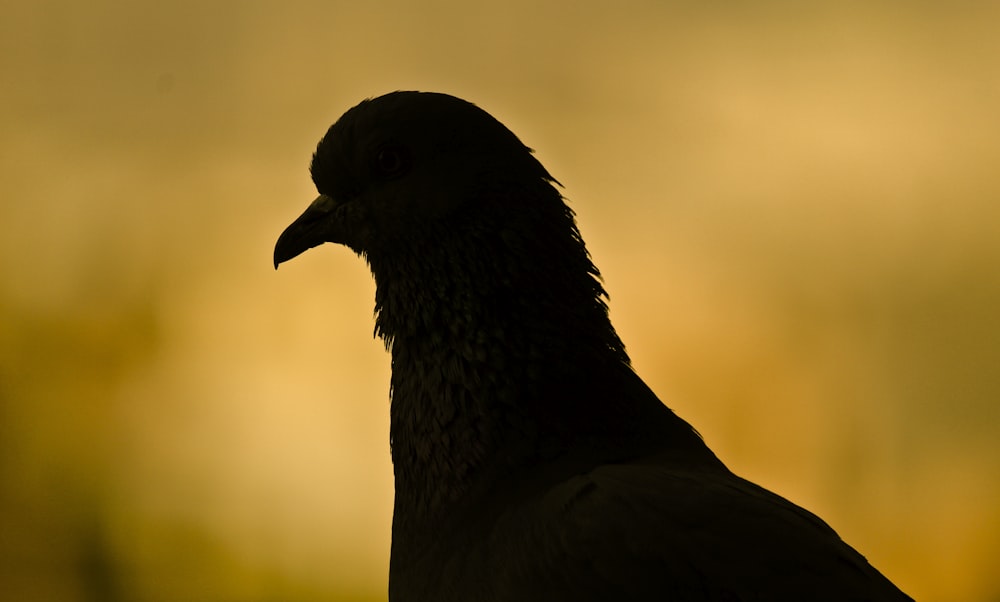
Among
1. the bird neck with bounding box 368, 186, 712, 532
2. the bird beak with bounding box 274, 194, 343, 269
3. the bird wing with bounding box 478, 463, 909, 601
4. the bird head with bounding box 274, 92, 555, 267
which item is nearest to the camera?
the bird wing with bounding box 478, 463, 909, 601

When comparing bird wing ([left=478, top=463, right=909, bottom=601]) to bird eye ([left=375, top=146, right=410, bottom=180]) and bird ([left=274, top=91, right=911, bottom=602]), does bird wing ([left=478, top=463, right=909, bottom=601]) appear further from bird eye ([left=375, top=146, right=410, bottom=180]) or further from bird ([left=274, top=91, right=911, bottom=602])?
bird eye ([left=375, top=146, right=410, bottom=180])

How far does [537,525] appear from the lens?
2.63 metres

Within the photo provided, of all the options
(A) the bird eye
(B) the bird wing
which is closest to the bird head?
(A) the bird eye

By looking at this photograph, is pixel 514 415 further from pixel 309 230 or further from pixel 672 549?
pixel 309 230

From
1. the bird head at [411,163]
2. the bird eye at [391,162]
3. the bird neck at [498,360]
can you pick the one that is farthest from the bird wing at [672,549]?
the bird eye at [391,162]

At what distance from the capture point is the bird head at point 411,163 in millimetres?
3205

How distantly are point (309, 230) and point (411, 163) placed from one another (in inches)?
17.3

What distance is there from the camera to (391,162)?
332cm

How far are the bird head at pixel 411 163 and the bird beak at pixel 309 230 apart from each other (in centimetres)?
5

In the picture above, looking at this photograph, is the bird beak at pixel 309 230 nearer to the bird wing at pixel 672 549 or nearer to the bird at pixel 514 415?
the bird at pixel 514 415

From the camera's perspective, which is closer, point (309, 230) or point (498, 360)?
point (498, 360)

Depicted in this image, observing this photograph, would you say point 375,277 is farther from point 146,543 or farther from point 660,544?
point 146,543

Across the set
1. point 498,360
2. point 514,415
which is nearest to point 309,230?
point 498,360

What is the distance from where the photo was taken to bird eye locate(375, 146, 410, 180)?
329 cm
